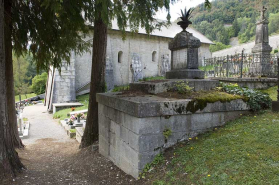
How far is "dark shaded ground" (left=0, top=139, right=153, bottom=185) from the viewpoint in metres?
4.35

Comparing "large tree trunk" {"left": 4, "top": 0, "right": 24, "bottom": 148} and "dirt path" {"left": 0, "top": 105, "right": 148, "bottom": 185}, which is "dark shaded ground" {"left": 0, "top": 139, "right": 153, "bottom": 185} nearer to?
"dirt path" {"left": 0, "top": 105, "right": 148, "bottom": 185}

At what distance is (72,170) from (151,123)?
2.66m

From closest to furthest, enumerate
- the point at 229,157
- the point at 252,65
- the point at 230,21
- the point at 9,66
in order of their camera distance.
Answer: the point at 229,157
the point at 9,66
the point at 252,65
the point at 230,21

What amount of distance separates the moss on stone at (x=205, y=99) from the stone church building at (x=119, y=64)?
645 inches

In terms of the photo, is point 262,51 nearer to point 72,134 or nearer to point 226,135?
point 226,135

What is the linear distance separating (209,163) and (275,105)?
7.67ft

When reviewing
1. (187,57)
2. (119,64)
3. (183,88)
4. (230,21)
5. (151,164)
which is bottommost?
(151,164)

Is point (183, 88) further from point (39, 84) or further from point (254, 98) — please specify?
point (39, 84)

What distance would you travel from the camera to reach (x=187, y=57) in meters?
5.89

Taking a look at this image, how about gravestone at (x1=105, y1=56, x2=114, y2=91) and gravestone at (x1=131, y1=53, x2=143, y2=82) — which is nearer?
gravestone at (x1=105, y1=56, x2=114, y2=91)

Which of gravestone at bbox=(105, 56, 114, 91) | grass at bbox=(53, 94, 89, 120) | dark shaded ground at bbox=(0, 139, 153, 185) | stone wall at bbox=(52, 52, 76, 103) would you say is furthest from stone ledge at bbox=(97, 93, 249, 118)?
gravestone at bbox=(105, 56, 114, 91)

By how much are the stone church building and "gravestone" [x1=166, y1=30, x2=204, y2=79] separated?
14.5 m

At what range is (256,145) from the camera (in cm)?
328

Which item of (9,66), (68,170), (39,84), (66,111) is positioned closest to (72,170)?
(68,170)
